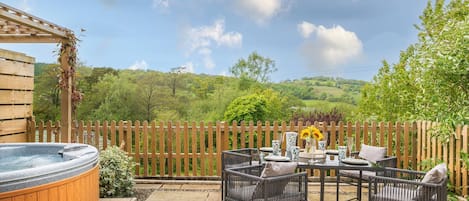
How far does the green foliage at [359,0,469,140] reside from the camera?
5586 mm

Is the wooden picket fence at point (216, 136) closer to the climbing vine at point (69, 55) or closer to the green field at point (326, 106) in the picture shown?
the climbing vine at point (69, 55)

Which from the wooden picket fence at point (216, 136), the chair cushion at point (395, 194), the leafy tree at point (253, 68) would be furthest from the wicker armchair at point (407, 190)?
the leafy tree at point (253, 68)

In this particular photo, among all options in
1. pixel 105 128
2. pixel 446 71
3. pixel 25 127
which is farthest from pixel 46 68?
pixel 446 71

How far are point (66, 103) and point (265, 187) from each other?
408 centimetres

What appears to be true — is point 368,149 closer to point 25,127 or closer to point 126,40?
point 25,127

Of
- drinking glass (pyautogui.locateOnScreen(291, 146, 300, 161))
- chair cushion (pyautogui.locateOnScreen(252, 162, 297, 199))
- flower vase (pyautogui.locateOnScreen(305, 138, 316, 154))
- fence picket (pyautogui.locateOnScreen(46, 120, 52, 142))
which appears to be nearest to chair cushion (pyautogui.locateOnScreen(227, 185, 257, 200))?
chair cushion (pyautogui.locateOnScreen(252, 162, 297, 199))

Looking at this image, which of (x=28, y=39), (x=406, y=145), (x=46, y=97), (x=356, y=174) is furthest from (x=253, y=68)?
(x=356, y=174)

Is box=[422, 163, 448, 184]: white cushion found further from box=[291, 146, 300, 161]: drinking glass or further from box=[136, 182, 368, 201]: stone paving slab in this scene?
box=[136, 182, 368, 201]: stone paving slab

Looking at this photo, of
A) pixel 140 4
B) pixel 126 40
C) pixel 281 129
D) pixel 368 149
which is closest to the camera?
pixel 368 149

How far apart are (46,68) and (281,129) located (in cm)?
817

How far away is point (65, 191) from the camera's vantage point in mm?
3549

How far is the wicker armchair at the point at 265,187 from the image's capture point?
12.4ft

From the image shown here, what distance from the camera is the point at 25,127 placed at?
7.10 metres

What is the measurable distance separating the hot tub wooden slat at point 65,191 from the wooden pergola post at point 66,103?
8.16ft
